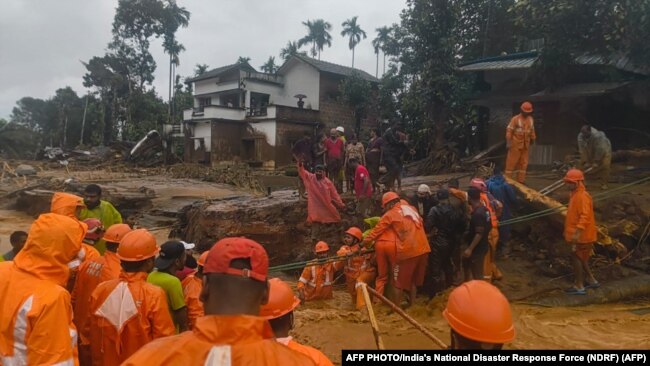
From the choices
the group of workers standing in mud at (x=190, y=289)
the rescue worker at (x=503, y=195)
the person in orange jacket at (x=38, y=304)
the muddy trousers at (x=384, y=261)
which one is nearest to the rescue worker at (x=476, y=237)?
the group of workers standing in mud at (x=190, y=289)

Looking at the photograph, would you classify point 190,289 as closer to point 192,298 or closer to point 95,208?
point 192,298

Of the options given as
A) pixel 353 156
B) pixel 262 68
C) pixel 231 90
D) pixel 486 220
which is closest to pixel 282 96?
pixel 231 90

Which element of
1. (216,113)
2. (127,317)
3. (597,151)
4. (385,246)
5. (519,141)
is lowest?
(385,246)

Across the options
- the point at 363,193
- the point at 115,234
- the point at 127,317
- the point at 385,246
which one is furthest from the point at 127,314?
the point at 363,193

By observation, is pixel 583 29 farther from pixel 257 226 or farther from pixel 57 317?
pixel 57 317

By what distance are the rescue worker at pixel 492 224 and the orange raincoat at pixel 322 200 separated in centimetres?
268

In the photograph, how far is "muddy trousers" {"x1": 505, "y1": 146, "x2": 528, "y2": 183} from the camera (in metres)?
9.29

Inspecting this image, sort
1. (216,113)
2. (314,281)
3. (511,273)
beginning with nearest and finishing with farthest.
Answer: (314,281) → (511,273) → (216,113)

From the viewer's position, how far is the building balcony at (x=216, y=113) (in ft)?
91.9

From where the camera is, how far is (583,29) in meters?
10.7

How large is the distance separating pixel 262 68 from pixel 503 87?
35.0m

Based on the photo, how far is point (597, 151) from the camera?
9211 mm

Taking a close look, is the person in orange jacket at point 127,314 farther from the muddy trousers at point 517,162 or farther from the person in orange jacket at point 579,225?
the muddy trousers at point 517,162
